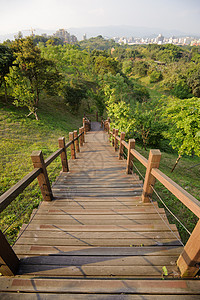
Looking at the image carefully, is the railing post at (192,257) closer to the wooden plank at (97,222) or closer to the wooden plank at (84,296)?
the wooden plank at (84,296)

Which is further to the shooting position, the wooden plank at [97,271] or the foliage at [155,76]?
the foliage at [155,76]

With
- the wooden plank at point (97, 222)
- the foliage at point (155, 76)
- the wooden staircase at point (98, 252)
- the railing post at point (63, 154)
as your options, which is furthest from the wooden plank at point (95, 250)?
the foliage at point (155, 76)

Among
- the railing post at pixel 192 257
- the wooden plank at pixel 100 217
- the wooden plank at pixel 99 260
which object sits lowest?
the wooden plank at pixel 100 217

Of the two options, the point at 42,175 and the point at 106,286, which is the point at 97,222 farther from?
the point at 42,175

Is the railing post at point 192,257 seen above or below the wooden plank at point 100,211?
above

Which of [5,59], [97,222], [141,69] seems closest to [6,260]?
[97,222]

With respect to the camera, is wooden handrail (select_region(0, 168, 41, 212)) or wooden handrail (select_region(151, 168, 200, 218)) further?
wooden handrail (select_region(0, 168, 41, 212))

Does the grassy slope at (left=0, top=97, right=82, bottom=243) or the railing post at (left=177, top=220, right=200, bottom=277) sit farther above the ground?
the railing post at (left=177, top=220, right=200, bottom=277)

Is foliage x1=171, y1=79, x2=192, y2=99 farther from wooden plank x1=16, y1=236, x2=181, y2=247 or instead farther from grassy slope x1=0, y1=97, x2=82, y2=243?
wooden plank x1=16, y1=236, x2=181, y2=247

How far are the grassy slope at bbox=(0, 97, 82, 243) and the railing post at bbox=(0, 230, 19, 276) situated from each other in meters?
0.79

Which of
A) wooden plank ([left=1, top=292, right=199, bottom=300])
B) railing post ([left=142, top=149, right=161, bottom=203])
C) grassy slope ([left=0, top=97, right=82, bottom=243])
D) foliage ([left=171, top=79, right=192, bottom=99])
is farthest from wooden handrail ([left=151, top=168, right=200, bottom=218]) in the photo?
foliage ([left=171, top=79, right=192, bottom=99])

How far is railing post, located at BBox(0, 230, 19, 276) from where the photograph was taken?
1.51 m

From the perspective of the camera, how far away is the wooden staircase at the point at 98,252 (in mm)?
1445

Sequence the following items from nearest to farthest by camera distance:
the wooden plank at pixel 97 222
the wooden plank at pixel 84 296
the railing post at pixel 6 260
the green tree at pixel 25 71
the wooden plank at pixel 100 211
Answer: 1. the wooden plank at pixel 84 296
2. the railing post at pixel 6 260
3. the wooden plank at pixel 97 222
4. the wooden plank at pixel 100 211
5. the green tree at pixel 25 71
